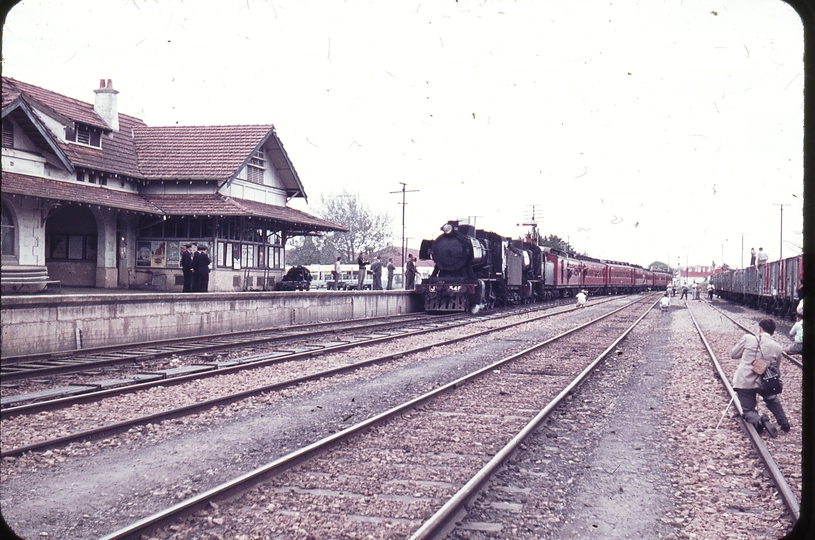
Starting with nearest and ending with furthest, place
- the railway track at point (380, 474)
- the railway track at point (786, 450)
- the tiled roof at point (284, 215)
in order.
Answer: the railway track at point (380, 474) < the railway track at point (786, 450) < the tiled roof at point (284, 215)

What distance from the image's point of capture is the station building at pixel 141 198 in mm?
19891

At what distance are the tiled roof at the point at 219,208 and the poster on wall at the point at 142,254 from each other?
1.76 m

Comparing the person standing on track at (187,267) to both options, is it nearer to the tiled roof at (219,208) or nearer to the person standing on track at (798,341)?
the tiled roof at (219,208)

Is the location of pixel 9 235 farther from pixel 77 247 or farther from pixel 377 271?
pixel 377 271

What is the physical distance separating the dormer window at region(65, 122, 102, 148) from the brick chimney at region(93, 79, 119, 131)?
2149 millimetres

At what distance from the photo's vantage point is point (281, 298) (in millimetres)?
18578

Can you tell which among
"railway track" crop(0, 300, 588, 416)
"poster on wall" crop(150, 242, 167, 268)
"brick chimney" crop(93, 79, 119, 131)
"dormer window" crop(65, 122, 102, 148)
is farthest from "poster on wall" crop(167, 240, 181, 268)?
"railway track" crop(0, 300, 588, 416)

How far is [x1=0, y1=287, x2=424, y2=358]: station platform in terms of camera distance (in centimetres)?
1077

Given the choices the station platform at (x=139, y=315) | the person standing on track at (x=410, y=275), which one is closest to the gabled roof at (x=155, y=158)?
the person standing on track at (x=410, y=275)

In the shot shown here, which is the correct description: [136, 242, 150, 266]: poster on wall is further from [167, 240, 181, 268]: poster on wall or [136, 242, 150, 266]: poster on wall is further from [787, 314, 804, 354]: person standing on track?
[787, 314, 804, 354]: person standing on track

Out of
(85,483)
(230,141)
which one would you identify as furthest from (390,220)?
(85,483)

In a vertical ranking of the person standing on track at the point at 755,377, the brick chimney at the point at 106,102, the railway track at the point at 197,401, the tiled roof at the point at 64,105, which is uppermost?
A: the brick chimney at the point at 106,102

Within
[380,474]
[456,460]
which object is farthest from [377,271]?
[380,474]

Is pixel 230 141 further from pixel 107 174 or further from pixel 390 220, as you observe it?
pixel 390 220
